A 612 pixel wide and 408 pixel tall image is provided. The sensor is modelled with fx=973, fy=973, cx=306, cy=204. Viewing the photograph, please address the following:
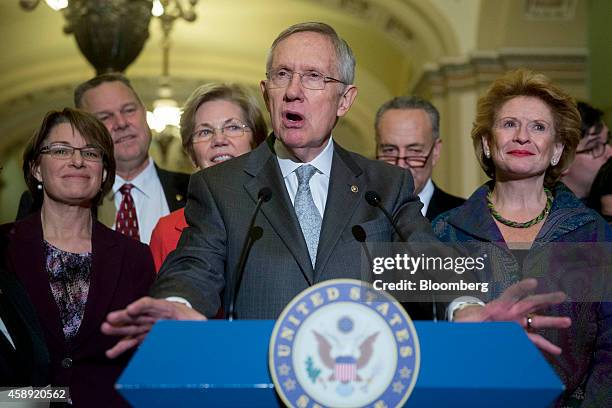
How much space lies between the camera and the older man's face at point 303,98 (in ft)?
8.39

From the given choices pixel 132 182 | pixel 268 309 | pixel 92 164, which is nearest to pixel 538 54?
pixel 132 182

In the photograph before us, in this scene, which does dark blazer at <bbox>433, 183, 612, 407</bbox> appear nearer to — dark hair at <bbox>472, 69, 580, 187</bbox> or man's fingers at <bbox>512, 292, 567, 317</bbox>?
dark hair at <bbox>472, 69, 580, 187</bbox>

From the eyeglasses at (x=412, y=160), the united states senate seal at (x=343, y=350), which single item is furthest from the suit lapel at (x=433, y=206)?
the united states senate seal at (x=343, y=350)

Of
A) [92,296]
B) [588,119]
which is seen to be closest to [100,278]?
[92,296]

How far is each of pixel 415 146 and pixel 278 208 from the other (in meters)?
1.90

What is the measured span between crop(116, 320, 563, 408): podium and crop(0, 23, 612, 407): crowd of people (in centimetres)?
17

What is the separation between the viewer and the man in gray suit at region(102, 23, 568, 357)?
239cm

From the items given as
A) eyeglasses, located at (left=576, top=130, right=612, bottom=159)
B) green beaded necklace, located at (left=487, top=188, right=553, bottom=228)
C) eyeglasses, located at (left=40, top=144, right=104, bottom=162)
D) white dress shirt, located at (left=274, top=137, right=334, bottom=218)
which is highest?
white dress shirt, located at (left=274, top=137, right=334, bottom=218)

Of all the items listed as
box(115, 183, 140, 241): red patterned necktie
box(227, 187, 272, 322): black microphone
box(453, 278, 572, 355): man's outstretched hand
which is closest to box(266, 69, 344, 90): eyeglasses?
box(227, 187, 272, 322): black microphone

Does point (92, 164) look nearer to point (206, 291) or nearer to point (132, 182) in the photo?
point (132, 182)

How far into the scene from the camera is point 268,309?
2.40 metres

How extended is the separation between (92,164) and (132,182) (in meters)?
0.90

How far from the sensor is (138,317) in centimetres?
196

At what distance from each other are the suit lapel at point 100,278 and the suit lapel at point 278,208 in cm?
79
